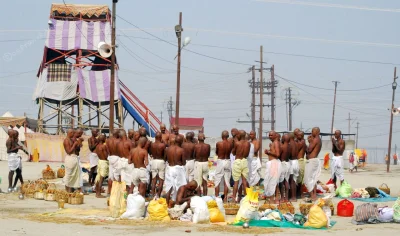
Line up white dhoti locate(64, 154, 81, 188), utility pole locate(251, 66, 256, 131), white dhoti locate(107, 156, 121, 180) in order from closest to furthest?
white dhoti locate(107, 156, 121, 180)
white dhoti locate(64, 154, 81, 188)
utility pole locate(251, 66, 256, 131)

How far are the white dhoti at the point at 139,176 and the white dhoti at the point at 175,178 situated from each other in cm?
85

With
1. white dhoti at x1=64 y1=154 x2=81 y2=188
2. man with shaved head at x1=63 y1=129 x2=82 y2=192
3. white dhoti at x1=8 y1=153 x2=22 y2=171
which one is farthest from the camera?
white dhoti at x1=8 y1=153 x2=22 y2=171

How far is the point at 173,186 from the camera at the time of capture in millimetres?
16703

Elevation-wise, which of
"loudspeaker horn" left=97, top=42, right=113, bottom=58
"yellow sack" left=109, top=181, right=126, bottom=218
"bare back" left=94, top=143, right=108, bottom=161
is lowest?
"yellow sack" left=109, top=181, right=126, bottom=218

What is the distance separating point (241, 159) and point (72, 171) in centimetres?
506

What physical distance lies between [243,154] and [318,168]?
7.95 ft

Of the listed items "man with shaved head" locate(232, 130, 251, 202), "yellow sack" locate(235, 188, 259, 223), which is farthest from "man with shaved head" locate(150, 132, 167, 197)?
"yellow sack" locate(235, 188, 259, 223)

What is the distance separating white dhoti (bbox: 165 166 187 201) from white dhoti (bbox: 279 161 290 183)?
308 centimetres

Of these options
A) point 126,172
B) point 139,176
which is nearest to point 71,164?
point 126,172

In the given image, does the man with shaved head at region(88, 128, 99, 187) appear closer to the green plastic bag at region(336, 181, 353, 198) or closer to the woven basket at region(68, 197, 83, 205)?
the woven basket at region(68, 197, 83, 205)

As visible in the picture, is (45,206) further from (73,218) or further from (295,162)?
(295,162)

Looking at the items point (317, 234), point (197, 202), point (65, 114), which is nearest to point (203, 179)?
point (197, 202)

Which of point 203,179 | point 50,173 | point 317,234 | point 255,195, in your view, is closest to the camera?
point 317,234

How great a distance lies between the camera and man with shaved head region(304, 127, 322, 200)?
63.4ft
